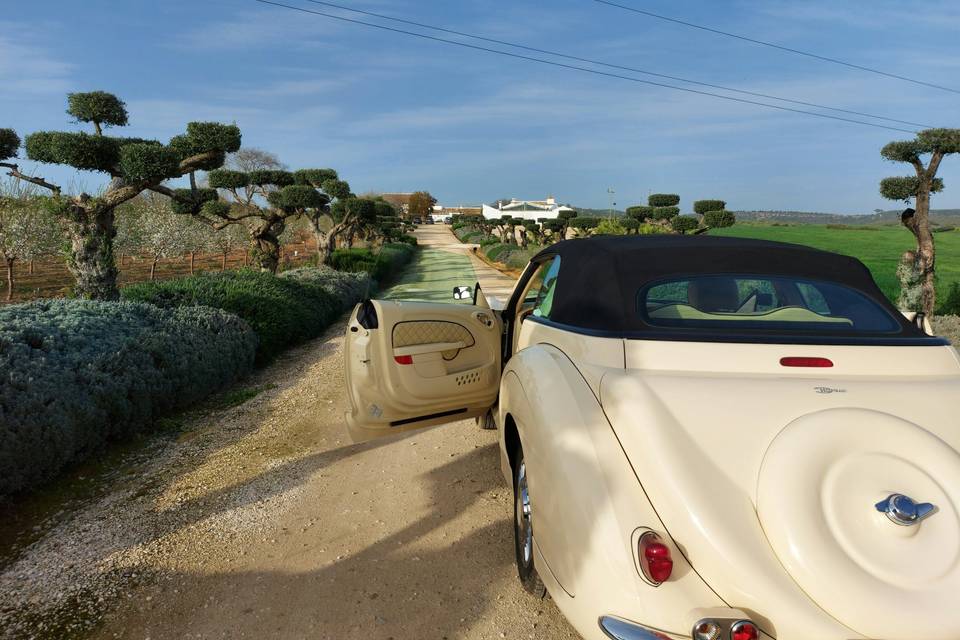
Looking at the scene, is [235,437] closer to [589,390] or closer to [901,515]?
[589,390]

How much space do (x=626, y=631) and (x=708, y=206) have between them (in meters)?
32.7

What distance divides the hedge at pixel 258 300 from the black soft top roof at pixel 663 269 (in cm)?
696

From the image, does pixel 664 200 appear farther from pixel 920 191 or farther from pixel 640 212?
pixel 920 191

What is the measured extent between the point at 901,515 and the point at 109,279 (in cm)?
1060

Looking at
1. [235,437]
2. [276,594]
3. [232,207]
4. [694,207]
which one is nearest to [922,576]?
[276,594]

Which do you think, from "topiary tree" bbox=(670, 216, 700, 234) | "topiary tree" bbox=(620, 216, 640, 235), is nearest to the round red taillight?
"topiary tree" bbox=(670, 216, 700, 234)

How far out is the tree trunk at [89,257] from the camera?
354 inches

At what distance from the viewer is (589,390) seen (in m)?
2.13

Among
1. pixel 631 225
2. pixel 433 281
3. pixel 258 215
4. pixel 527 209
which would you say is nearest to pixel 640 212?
pixel 631 225

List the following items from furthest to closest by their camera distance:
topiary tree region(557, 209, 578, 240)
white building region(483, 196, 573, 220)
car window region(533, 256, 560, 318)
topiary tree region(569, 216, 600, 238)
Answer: white building region(483, 196, 573, 220) → topiary tree region(557, 209, 578, 240) → topiary tree region(569, 216, 600, 238) → car window region(533, 256, 560, 318)

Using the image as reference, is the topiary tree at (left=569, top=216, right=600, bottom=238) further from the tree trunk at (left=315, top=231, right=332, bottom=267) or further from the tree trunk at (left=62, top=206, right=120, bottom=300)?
the tree trunk at (left=62, top=206, right=120, bottom=300)

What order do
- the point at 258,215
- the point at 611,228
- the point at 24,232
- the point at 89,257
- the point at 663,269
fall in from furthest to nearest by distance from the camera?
the point at 611,228 → the point at 24,232 → the point at 258,215 → the point at 89,257 → the point at 663,269

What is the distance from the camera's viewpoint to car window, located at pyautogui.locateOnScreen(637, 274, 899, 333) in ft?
8.32

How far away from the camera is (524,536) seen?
2.86 m
